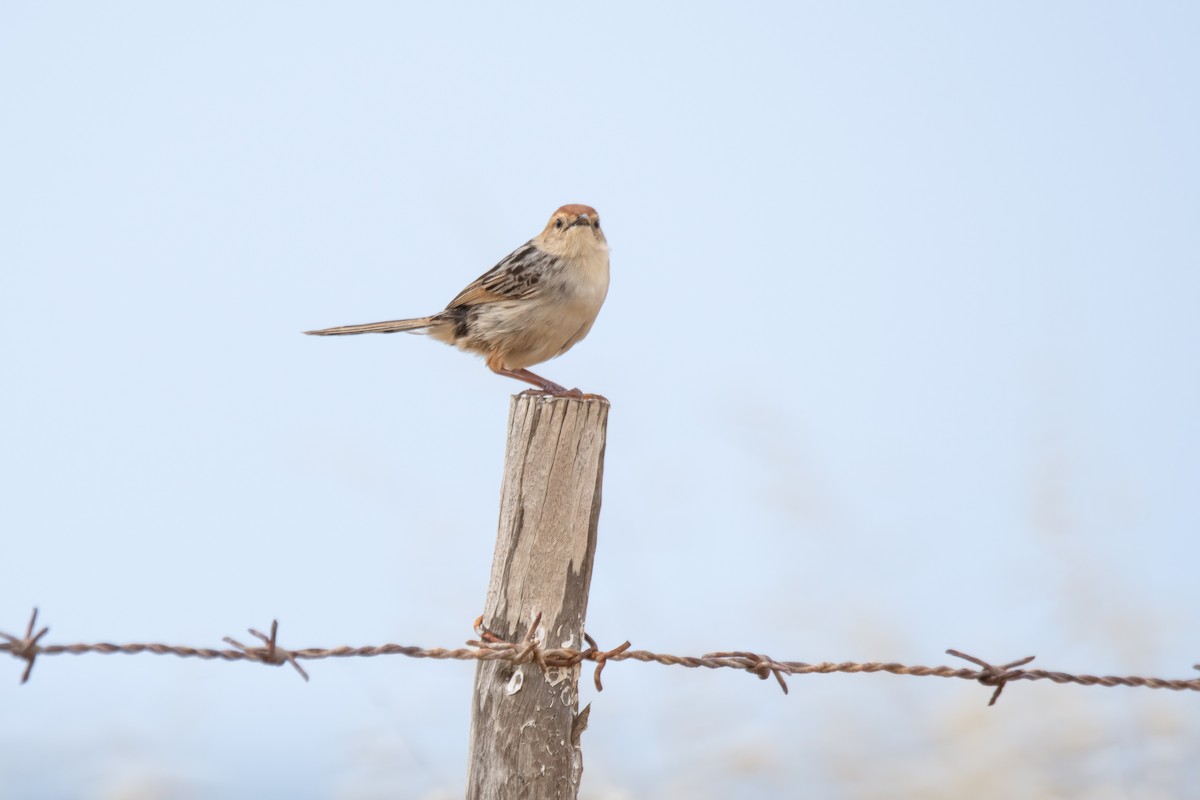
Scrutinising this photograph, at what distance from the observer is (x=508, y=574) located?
3273mm

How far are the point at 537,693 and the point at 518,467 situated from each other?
65 centimetres

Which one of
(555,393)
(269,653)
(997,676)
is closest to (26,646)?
(269,653)

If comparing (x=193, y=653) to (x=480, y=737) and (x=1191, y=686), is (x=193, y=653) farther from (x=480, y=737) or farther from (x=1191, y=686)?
(x=1191, y=686)

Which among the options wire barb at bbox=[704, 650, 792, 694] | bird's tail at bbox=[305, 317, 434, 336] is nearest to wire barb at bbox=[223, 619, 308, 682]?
wire barb at bbox=[704, 650, 792, 694]

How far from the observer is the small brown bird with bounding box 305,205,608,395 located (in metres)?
5.22

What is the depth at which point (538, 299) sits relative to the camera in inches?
206

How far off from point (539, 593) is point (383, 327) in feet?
9.93

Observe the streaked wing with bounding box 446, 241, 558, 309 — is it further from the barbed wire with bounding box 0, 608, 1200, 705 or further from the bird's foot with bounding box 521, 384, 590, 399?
the barbed wire with bounding box 0, 608, 1200, 705

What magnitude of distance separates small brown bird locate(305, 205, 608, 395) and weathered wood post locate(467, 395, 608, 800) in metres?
1.66

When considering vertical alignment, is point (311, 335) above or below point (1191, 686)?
above

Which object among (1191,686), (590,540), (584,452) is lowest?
(1191,686)

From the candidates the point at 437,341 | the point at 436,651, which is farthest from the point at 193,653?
the point at 437,341

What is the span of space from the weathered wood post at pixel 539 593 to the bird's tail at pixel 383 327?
2.64 metres

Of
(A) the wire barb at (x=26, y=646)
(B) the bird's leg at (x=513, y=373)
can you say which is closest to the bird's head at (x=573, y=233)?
(B) the bird's leg at (x=513, y=373)
